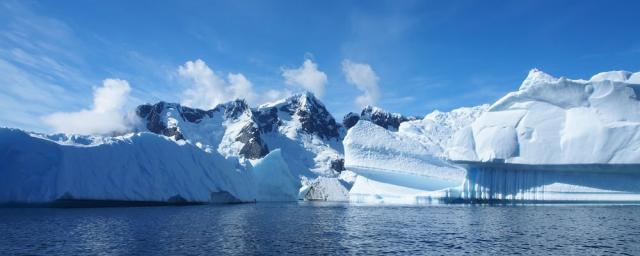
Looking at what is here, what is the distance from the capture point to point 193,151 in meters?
41.0

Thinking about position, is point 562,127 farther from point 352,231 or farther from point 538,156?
point 352,231

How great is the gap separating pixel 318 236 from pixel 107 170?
721 inches

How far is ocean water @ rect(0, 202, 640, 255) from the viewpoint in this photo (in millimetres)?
15227

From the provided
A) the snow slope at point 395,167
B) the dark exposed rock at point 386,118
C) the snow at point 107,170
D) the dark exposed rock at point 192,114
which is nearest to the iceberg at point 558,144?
the snow slope at point 395,167

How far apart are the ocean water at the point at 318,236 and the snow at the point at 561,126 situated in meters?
9.21

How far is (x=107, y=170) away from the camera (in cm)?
3200

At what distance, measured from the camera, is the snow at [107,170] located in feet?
96.4

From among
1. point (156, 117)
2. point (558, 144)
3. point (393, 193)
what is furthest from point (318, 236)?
point (156, 117)

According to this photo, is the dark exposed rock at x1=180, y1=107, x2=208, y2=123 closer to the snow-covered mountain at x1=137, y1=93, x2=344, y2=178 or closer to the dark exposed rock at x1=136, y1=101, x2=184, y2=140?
the snow-covered mountain at x1=137, y1=93, x2=344, y2=178

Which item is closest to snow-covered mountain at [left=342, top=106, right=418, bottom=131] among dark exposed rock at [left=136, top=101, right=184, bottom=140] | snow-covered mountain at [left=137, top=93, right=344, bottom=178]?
snow-covered mountain at [left=137, top=93, right=344, bottom=178]

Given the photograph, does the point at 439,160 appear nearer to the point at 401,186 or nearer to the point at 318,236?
the point at 401,186

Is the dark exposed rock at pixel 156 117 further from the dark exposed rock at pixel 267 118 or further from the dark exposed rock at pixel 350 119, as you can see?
the dark exposed rock at pixel 350 119

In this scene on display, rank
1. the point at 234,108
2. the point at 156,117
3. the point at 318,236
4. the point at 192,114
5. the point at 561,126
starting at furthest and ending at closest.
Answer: the point at 234,108 → the point at 192,114 → the point at 156,117 → the point at 561,126 → the point at 318,236

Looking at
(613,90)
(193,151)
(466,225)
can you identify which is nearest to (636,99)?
(613,90)
